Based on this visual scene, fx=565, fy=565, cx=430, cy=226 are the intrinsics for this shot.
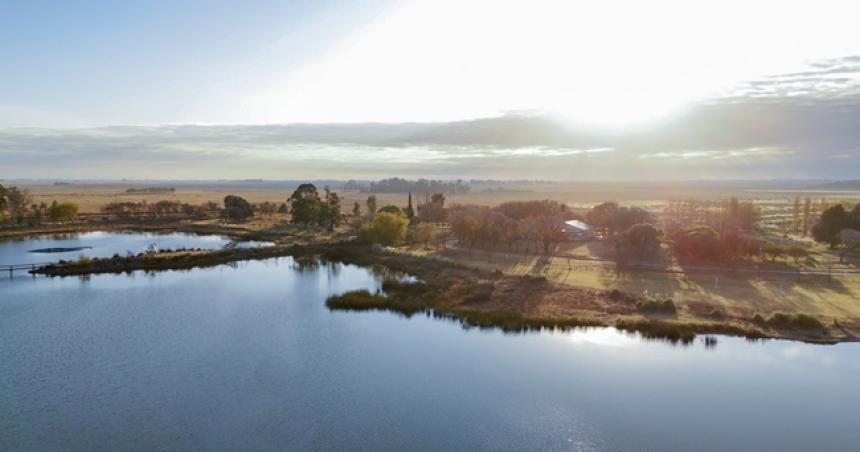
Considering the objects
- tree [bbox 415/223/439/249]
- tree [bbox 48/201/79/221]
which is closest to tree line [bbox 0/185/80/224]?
tree [bbox 48/201/79/221]

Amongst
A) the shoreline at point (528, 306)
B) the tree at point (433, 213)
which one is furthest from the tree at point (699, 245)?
the tree at point (433, 213)

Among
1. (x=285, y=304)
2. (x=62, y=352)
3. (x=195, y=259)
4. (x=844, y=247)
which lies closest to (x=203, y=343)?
(x=62, y=352)

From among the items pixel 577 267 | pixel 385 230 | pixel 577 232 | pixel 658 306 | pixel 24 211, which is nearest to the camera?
pixel 658 306

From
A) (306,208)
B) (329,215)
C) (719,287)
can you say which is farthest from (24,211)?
(719,287)

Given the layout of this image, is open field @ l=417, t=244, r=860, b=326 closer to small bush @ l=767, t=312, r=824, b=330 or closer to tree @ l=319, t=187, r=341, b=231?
small bush @ l=767, t=312, r=824, b=330

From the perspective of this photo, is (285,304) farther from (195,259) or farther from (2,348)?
(195,259)

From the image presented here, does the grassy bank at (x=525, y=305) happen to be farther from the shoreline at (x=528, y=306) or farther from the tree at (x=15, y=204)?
the tree at (x=15, y=204)

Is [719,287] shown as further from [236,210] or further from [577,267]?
[236,210]
